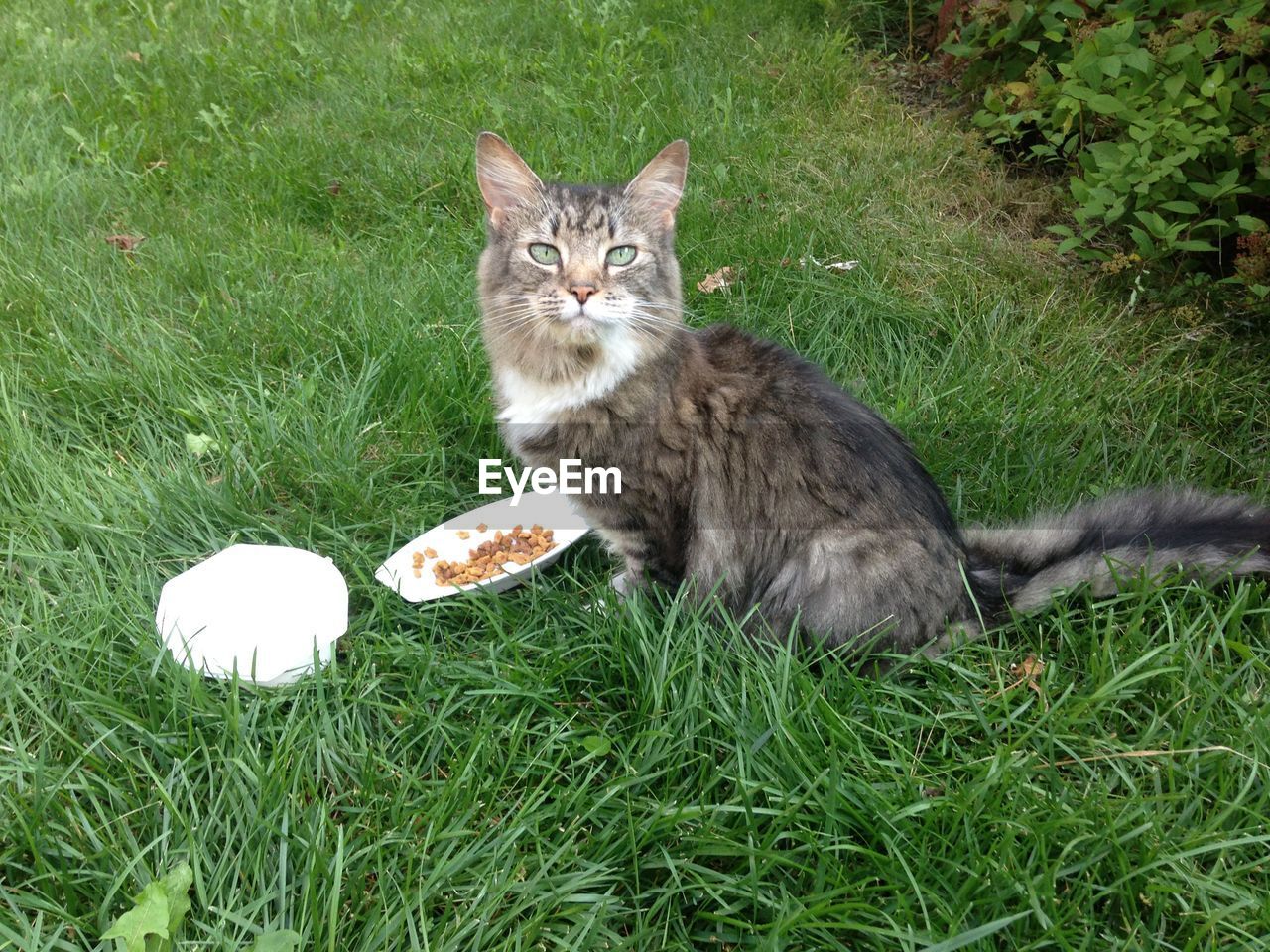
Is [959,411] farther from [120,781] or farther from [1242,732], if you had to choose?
[120,781]

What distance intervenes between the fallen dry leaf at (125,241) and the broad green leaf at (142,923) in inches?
119

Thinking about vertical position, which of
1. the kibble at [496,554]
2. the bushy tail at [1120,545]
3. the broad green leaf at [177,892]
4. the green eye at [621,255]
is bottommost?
the broad green leaf at [177,892]

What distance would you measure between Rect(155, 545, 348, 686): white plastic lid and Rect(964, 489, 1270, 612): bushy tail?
163 centimetres

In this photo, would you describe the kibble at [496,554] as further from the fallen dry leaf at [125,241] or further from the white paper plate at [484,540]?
the fallen dry leaf at [125,241]

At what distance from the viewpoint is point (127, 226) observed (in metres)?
3.82

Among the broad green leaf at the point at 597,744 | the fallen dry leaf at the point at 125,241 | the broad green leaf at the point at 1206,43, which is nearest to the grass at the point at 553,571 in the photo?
the broad green leaf at the point at 597,744

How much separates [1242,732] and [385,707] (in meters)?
1.82

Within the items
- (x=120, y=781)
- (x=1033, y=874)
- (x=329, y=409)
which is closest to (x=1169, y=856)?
(x=1033, y=874)

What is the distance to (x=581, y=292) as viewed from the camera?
2.21 m

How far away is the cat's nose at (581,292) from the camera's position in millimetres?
2209

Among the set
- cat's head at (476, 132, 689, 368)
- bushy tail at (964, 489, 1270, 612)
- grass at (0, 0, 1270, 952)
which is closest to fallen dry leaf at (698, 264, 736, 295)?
grass at (0, 0, 1270, 952)

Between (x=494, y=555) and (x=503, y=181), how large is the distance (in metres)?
1.04

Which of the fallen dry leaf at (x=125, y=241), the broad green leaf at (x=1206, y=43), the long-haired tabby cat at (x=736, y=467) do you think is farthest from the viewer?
the fallen dry leaf at (x=125, y=241)

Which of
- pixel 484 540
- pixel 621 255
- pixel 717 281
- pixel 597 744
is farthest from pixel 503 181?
pixel 597 744
